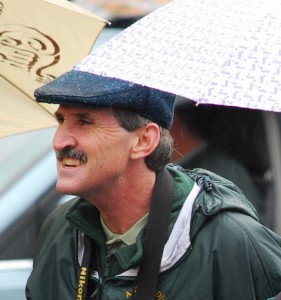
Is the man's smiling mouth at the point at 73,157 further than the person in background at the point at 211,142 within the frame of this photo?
No

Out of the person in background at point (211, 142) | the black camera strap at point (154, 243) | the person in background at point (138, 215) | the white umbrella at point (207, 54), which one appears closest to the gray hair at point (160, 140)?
the person in background at point (138, 215)

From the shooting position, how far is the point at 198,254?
3592 mm

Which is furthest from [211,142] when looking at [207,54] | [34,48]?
[207,54]

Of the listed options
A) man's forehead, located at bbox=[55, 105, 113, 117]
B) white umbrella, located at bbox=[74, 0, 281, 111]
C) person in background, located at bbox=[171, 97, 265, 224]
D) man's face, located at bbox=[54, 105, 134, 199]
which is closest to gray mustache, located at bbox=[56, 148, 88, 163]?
man's face, located at bbox=[54, 105, 134, 199]

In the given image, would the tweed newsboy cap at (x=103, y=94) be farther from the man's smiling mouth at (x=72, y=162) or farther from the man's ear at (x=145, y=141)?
the man's smiling mouth at (x=72, y=162)

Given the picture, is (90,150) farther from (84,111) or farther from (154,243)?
(154,243)

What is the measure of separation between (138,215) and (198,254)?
29cm

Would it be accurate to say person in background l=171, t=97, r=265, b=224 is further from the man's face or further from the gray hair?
the man's face

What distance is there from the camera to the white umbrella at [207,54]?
307 cm

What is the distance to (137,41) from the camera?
3344 millimetres

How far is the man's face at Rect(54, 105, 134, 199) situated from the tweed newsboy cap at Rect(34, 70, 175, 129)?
7 cm

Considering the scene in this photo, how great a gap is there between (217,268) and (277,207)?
7.72ft

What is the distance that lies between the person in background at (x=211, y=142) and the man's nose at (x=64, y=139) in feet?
7.11

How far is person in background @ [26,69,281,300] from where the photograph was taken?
3572mm
